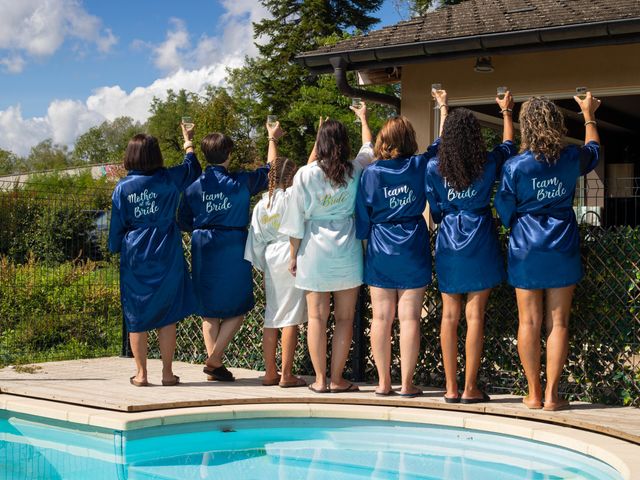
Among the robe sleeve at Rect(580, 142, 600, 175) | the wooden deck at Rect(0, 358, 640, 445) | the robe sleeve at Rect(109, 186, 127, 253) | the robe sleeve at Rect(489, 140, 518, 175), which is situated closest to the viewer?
the wooden deck at Rect(0, 358, 640, 445)

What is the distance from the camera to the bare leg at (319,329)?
254 inches

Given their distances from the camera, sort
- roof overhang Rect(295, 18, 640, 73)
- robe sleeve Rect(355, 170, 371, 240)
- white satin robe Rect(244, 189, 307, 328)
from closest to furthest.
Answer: robe sleeve Rect(355, 170, 371, 240) < white satin robe Rect(244, 189, 307, 328) < roof overhang Rect(295, 18, 640, 73)

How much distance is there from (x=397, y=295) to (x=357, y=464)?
Answer: 160cm

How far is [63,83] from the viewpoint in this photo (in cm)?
8900

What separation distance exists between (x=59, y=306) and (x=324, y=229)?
4680 millimetres

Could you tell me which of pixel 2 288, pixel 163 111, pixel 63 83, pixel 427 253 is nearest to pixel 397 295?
pixel 427 253

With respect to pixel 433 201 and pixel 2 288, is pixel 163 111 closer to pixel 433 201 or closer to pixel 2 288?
Answer: pixel 2 288

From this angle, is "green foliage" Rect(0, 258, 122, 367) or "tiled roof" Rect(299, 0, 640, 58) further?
"green foliage" Rect(0, 258, 122, 367)

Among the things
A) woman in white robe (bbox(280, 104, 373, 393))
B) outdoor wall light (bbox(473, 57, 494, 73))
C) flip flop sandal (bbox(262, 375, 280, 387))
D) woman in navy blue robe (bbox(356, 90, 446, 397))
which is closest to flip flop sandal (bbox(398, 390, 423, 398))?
woman in navy blue robe (bbox(356, 90, 446, 397))

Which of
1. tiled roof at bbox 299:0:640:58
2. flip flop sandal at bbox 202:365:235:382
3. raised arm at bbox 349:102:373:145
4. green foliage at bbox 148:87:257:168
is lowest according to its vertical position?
flip flop sandal at bbox 202:365:235:382

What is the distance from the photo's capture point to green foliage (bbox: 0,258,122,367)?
31.9ft

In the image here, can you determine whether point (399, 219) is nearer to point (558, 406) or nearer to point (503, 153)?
point (503, 153)

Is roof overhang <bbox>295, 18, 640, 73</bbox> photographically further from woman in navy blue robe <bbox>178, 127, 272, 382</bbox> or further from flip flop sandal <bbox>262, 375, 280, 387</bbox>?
flip flop sandal <bbox>262, 375, 280, 387</bbox>

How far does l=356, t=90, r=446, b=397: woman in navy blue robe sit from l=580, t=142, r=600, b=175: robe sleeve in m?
0.99
